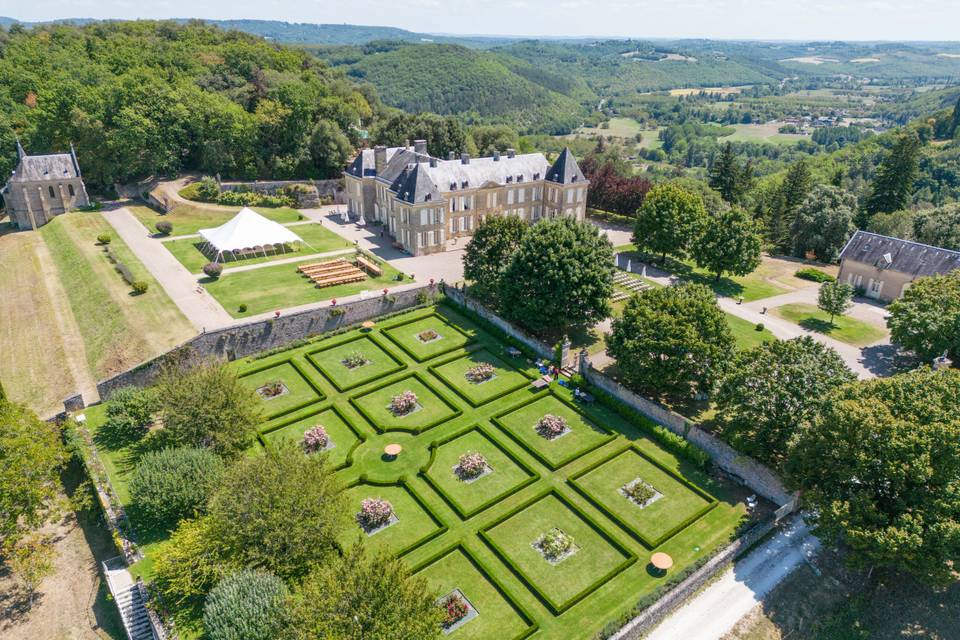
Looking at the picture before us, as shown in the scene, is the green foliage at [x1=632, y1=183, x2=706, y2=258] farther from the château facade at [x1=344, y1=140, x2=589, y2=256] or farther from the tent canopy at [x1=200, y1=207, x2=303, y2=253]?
the tent canopy at [x1=200, y1=207, x2=303, y2=253]

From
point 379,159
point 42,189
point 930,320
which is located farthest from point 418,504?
point 42,189

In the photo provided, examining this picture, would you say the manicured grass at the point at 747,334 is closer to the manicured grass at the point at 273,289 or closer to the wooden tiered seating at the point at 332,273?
the manicured grass at the point at 273,289

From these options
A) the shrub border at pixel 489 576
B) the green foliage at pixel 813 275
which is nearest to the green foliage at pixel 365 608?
the shrub border at pixel 489 576

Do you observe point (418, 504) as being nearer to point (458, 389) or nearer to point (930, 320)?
point (458, 389)

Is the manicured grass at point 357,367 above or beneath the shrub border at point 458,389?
beneath

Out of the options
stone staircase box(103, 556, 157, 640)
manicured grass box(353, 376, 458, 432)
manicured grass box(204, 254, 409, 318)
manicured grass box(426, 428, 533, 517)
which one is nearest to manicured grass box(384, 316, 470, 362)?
manicured grass box(353, 376, 458, 432)

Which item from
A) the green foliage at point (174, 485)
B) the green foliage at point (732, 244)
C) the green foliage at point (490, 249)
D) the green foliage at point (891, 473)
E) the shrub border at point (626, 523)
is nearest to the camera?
the green foliage at point (891, 473)

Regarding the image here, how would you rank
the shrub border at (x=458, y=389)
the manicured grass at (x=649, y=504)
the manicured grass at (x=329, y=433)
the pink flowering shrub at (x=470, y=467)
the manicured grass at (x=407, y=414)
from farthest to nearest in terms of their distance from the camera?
the shrub border at (x=458, y=389), the manicured grass at (x=407, y=414), the manicured grass at (x=329, y=433), the pink flowering shrub at (x=470, y=467), the manicured grass at (x=649, y=504)
